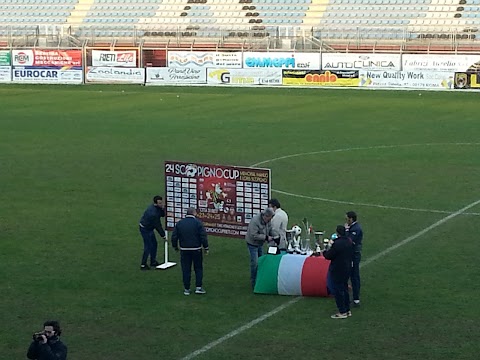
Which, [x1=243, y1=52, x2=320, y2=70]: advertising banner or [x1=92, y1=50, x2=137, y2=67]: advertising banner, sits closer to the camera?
[x1=243, y1=52, x2=320, y2=70]: advertising banner

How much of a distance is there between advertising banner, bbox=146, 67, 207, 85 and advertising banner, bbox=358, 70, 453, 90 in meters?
10.2

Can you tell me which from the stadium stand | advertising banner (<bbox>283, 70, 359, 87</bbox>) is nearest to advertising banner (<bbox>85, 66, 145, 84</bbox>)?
the stadium stand

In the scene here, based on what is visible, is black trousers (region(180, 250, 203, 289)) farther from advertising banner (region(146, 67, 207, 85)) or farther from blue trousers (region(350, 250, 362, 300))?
advertising banner (region(146, 67, 207, 85))

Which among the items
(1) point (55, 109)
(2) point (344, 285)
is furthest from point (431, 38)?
(2) point (344, 285)

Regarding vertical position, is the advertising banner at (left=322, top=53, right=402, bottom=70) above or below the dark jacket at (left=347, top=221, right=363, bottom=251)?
above

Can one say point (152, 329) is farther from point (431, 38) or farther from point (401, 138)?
point (431, 38)

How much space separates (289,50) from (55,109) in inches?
720

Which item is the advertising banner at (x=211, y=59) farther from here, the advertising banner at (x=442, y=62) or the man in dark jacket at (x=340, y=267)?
the man in dark jacket at (x=340, y=267)

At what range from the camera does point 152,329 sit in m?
15.2

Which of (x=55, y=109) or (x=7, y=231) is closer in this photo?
(x=7, y=231)

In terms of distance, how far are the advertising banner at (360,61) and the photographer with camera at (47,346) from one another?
156ft

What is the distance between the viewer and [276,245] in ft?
57.6

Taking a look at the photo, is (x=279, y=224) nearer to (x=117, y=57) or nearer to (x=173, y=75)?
(x=173, y=75)

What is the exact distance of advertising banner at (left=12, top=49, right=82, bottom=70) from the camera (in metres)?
63.6
